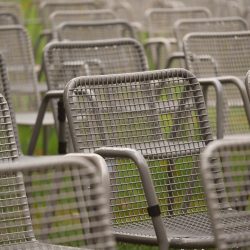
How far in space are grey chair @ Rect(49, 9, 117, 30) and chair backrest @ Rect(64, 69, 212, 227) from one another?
385 cm

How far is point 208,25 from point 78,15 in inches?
65.6

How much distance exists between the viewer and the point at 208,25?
25.0ft

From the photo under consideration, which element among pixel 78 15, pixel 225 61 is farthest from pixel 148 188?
pixel 78 15

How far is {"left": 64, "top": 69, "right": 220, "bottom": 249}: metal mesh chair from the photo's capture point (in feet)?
13.9

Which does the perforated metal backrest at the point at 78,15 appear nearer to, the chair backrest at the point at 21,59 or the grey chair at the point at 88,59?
the chair backrest at the point at 21,59

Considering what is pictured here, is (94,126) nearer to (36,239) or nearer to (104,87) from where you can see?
(104,87)

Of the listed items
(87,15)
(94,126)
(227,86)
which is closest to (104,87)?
(94,126)

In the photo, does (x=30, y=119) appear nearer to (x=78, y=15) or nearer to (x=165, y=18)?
(x=78, y=15)

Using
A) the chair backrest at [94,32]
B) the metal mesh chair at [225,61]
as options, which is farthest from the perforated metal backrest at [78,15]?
the metal mesh chair at [225,61]

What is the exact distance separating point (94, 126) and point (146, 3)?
8.79m

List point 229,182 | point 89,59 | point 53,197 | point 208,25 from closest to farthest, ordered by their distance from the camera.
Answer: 1. point 53,197
2. point 229,182
3. point 89,59
4. point 208,25

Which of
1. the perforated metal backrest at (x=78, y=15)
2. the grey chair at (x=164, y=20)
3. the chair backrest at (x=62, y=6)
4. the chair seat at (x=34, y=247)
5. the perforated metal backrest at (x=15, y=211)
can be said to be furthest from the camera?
the chair backrest at (x=62, y=6)

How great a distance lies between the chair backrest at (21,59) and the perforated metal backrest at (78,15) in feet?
3.79

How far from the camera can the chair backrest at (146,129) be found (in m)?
4.27
